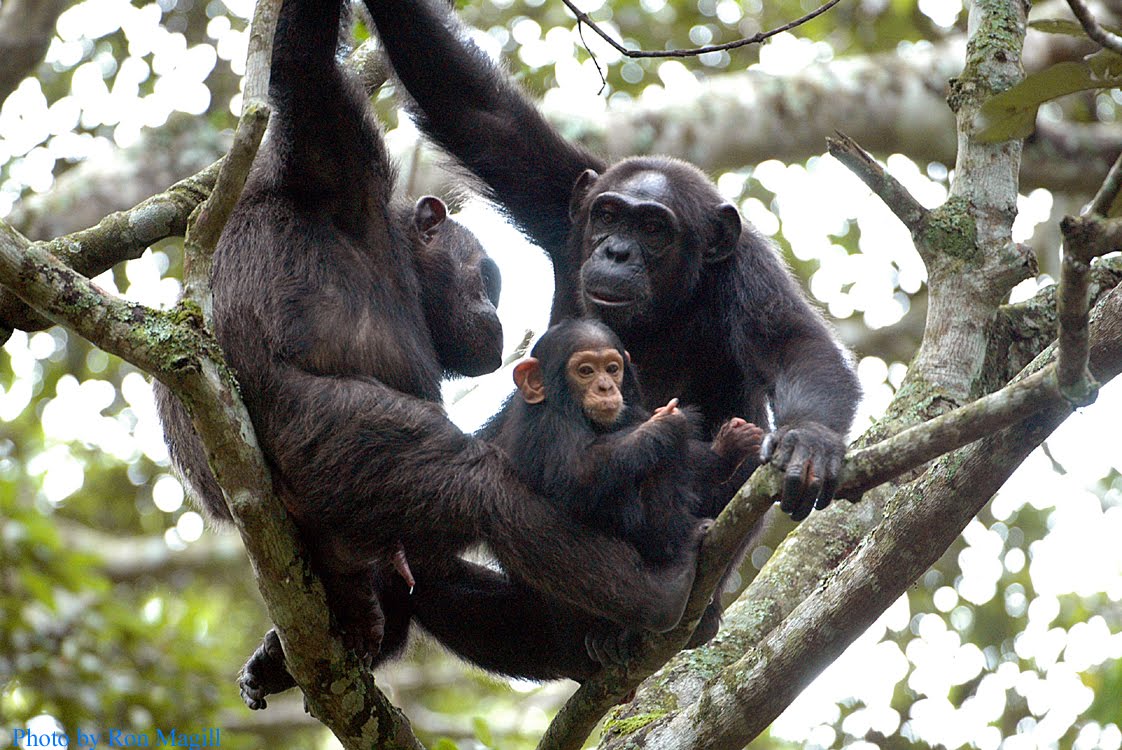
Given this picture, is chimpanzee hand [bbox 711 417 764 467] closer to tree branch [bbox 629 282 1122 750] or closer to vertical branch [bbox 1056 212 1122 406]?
tree branch [bbox 629 282 1122 750]

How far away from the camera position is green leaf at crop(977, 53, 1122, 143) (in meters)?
3.20

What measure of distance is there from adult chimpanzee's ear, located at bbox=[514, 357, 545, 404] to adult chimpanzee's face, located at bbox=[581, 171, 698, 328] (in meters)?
0.64

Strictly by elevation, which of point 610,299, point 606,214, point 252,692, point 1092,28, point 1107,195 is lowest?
point 252,692

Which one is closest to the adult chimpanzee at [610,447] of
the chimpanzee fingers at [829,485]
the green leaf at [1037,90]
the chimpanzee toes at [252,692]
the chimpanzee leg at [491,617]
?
the chimpanzee leg at [491,617]

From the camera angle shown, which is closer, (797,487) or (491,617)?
(797,487)

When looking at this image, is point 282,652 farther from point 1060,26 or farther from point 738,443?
point 1060,26

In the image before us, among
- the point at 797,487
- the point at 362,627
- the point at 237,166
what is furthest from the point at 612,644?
the point at 237,166

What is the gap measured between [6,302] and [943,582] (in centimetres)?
865

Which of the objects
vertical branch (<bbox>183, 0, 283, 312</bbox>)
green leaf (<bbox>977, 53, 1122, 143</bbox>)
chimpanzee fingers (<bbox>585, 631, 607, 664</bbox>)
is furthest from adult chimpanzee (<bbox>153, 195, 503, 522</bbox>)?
green leaf (<bbox>977, 53, 1122, 143</bbox>)

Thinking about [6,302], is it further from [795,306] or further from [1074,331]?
[1074,331]

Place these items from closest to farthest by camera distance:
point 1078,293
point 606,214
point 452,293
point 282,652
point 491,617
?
Result: point 1078,293, point 282,652, point 491,617, point 452,293, point 606,214

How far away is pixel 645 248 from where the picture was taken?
19.1 feet

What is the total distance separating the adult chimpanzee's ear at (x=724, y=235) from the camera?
19.5 ft

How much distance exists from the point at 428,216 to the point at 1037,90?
9.87 ft
